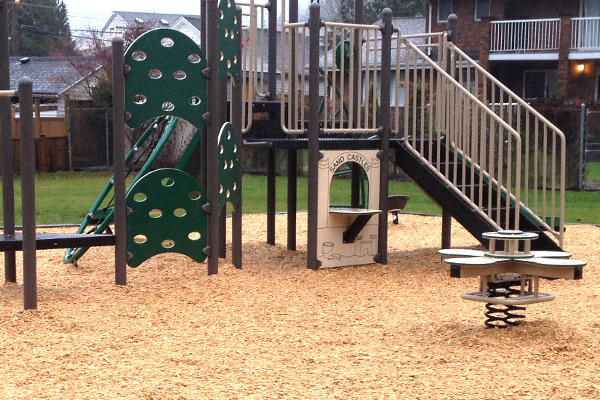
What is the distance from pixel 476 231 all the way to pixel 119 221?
145 inches

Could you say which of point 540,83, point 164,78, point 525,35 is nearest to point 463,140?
point 164,78

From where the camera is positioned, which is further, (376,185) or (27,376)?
(376,185)

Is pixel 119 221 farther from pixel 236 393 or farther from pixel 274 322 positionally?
pixel 236 393

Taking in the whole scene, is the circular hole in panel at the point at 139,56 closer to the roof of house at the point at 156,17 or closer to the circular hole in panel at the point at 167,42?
the circular hole in panel at the point at 167,42

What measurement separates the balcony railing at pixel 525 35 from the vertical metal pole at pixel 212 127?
26.4 metres

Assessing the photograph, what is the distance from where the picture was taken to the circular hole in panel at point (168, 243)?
8.19 metres

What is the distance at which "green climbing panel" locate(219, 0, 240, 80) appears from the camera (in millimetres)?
8664

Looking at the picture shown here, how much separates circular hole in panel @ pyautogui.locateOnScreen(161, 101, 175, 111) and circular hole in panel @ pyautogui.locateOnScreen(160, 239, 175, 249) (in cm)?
118

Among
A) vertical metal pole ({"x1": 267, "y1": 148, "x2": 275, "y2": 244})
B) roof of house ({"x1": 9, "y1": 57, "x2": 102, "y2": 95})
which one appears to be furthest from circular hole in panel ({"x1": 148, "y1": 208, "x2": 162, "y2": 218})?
roof of house ({"x1": 9, "y1": 57, "x2": 102, "y2": 95})

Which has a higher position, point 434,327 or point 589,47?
point 589,47

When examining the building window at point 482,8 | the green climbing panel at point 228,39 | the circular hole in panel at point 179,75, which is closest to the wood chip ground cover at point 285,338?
the circular hole in panel at point 179,75

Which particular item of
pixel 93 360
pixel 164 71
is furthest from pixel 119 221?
pixel 93 360

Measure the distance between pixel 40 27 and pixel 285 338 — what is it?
50.9 m

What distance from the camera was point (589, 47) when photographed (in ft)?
108
